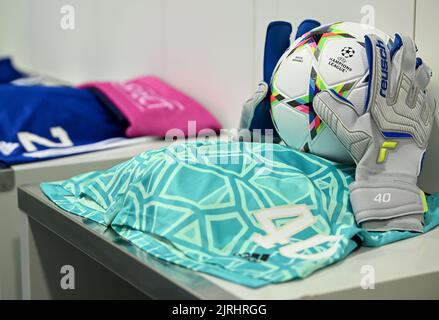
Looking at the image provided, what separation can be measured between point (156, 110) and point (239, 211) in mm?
862

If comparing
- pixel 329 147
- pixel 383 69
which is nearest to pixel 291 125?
pixel 329 147

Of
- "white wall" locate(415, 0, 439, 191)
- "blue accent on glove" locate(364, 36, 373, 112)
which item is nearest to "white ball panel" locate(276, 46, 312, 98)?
"blue accent on glove" locate(364, 36, 373, 112)

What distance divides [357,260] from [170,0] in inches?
46.9

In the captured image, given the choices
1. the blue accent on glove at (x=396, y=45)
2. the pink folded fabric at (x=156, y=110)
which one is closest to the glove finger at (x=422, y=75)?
the blue accent on glove at (x=396, y=45)

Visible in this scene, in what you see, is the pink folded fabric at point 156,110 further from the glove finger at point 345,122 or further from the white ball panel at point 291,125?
the glove finger at point 345,122

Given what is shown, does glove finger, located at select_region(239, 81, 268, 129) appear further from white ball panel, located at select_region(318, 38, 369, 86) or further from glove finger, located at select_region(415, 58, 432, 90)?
glove finger, located at select_region(415, 58, 432, 90)

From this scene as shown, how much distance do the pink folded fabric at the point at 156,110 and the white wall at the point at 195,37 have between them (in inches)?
2.1

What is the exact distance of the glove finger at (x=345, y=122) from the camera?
0.93 m

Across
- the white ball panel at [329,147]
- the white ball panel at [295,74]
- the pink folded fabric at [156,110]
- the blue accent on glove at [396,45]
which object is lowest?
the pink folded fabric at [156,110]

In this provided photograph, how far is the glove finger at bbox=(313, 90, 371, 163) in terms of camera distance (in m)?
0.93

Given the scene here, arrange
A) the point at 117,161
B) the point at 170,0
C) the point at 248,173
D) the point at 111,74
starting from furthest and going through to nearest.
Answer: the point at 111,74 → the point at 170,0 → the point at 117,161 → the point at 248,173

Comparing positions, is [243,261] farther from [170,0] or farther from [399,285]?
[170,0]

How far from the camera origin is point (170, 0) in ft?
5.98
